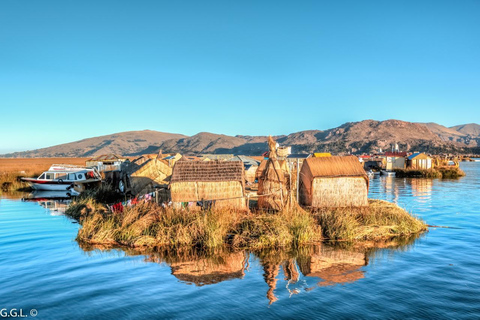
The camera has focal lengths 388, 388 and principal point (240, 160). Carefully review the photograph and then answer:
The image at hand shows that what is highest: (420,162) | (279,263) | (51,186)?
(420,162)

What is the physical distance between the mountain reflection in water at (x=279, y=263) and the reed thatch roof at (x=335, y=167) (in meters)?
3.18

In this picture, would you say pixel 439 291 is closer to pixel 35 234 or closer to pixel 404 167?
pixel 35 234

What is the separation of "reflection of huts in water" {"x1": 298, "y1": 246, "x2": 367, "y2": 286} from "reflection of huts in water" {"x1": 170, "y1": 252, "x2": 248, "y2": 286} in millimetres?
1833

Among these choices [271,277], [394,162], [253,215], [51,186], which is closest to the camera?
[271,277]

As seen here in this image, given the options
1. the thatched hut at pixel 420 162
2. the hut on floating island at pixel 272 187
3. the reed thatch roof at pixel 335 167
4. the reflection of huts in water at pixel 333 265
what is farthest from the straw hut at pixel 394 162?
the reflection of huts in water at pixel 333 265

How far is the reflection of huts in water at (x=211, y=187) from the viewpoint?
15.4 m

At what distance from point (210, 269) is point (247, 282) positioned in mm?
1357

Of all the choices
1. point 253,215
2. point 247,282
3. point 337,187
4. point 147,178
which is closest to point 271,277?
point 247,282

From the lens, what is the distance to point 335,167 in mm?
16094

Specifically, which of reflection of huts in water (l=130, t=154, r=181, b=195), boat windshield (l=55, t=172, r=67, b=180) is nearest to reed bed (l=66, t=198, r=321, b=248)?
reflection of huts in water (l=130, t=154, r=181, b=195)

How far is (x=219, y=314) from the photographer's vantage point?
27.2 feet

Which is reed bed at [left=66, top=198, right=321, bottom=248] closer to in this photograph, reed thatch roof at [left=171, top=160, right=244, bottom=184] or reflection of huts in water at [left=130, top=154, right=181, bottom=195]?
reed thatch roof at [left=171, top=160, right=244, bottom=184]

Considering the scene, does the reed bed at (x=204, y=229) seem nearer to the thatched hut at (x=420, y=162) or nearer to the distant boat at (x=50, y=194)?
the distant boat at (x=50, y=194)

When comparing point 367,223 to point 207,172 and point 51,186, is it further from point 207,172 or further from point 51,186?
point 51,186
